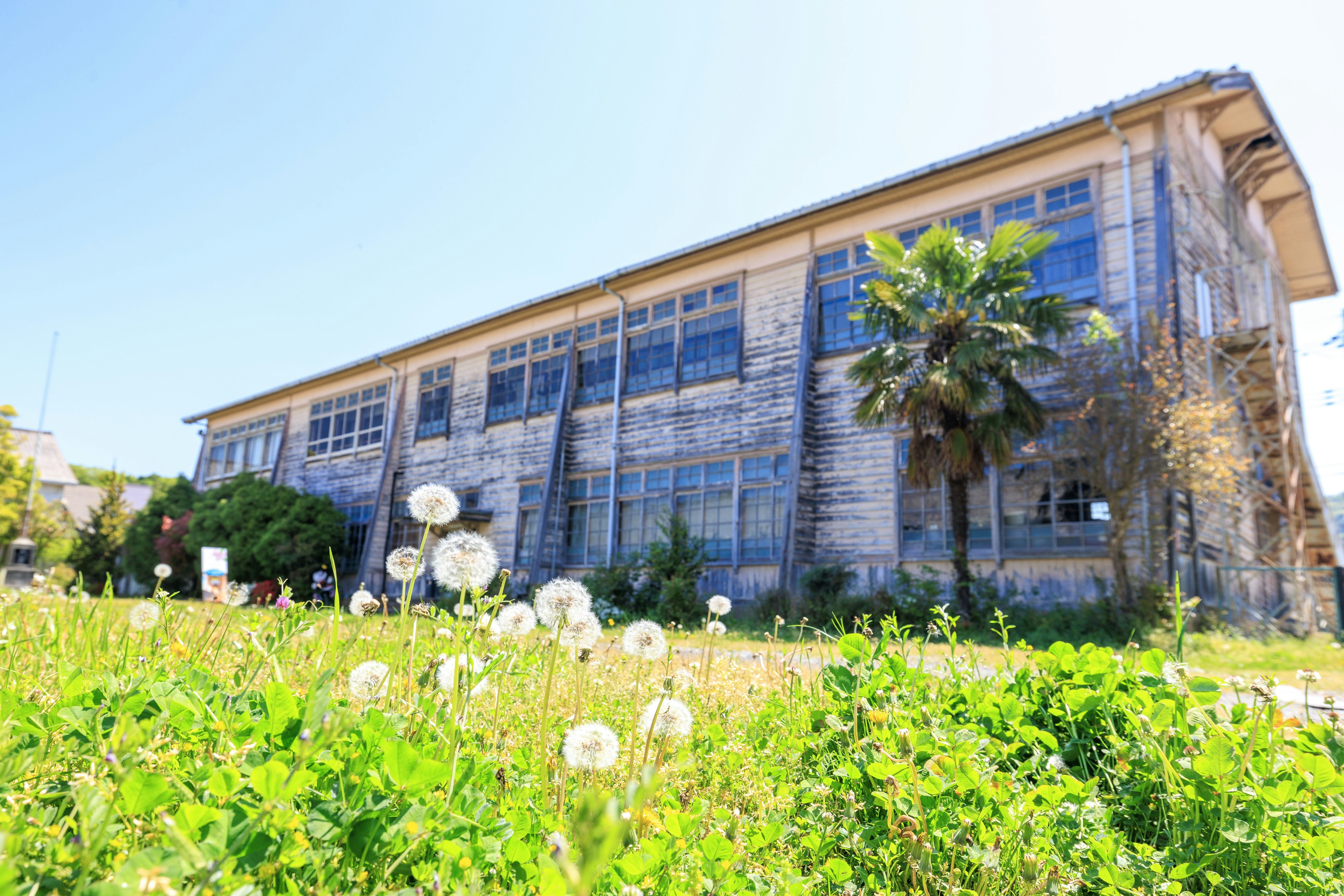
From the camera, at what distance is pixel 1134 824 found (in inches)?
100.0

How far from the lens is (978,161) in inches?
542

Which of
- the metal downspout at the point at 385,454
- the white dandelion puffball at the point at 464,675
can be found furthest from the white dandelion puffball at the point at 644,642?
the metal downspout at the point at 385,454

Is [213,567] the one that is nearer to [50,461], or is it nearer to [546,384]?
[546,384]

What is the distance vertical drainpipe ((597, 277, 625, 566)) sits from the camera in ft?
58.6

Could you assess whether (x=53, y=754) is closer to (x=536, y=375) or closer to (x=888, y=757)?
(x=888, y=757)

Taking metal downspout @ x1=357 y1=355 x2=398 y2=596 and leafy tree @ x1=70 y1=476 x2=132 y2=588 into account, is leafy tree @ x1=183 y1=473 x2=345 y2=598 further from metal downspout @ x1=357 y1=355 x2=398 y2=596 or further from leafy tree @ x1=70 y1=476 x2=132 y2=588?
leafy tree @ x1=70 y1=476 x2=132 y2=588

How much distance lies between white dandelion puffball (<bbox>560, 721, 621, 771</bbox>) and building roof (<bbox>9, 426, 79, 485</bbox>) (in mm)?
75999

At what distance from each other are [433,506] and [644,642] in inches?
33.1

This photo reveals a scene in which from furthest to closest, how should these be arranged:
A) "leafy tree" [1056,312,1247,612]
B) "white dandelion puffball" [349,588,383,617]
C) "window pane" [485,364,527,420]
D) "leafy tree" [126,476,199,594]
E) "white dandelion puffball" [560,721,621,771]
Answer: "leafy tree" [126,476,199,594] < "window pane" [485,364,527,420] < "leafy tree" [1056,312,1247,612] < "white dandelion puffball" [349,588,383,617] < "white dandelion puffball" [560,721,621,771]

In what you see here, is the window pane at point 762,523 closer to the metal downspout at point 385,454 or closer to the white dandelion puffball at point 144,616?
the metal downspout at point 385,454

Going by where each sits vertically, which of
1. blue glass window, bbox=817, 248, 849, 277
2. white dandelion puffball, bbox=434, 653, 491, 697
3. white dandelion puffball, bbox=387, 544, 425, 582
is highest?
blue glass window, bbox=817, 248, 849, 277

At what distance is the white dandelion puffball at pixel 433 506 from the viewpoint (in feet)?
7.47

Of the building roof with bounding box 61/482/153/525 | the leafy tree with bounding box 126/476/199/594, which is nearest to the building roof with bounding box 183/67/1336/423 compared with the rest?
the leafy tree with bounding box 126/476/199/594

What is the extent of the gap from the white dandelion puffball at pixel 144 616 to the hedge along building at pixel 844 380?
11222 mm
